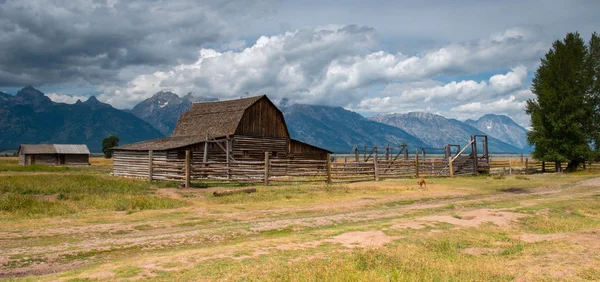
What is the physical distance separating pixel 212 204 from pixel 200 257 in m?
9.97

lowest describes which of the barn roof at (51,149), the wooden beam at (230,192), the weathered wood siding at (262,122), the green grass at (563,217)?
the green grass at (563,217)

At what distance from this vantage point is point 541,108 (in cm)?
3934

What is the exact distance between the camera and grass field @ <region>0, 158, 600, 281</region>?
7242mm

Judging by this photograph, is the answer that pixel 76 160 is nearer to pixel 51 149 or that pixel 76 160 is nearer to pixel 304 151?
pixel 51 149

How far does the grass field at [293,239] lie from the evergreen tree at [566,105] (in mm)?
20529

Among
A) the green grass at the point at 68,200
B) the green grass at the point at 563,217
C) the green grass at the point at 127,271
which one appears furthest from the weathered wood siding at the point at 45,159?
the green grass at the point at 563,217

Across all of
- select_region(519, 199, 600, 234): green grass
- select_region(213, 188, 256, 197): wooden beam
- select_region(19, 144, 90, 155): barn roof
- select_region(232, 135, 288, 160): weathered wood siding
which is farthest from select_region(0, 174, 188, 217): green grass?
select_region(19, 144, 90, 155): barn roof

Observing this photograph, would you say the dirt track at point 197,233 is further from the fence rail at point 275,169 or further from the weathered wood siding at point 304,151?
the weathered wood siding at point 304,151

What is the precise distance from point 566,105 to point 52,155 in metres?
73.5

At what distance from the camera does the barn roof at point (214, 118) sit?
130ft

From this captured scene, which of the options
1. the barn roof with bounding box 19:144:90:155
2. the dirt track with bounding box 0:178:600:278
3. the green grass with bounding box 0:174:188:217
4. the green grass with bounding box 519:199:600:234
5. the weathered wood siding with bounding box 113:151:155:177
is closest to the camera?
the dirt track with bounding box 0:178:600:278

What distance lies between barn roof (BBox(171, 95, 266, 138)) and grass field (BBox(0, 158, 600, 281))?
20577 mm

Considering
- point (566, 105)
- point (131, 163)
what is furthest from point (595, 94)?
point (131, 163)

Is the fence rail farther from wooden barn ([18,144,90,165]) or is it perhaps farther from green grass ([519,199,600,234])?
wooden barn ([18,144,90,165])
